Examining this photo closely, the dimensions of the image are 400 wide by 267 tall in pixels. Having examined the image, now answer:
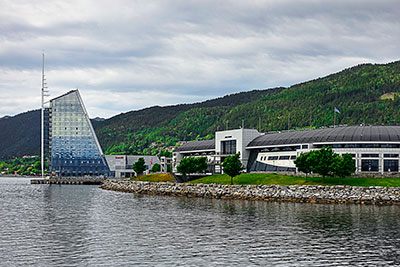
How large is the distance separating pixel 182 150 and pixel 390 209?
338 feet

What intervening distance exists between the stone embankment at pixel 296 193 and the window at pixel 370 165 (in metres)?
21.2

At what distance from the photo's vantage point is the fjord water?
4022cm

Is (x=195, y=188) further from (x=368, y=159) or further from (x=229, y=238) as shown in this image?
(x=229, y=238)

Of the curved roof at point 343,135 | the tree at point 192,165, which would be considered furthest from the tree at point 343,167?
the tree at point 192,165

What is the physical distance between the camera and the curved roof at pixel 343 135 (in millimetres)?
113750

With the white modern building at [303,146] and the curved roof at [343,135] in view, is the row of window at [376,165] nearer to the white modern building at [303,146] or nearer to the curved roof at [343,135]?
the white modern building at [303,146]

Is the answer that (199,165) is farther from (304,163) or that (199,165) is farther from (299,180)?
(304,163)

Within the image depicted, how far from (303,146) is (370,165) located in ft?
58.7

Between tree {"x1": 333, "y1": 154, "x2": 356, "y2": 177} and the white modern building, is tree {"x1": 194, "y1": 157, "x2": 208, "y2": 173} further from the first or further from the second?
tree {"x1": 333, "y1": 154, "x2": 356, "y2": 177}

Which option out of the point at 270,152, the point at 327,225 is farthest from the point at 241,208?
the point at 270,152

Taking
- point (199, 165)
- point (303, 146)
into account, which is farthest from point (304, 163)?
point (199, 165)

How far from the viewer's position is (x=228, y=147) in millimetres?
148625

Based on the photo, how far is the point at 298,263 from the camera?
128 feet

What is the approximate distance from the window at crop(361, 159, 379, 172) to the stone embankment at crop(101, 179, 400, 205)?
21.2 m
